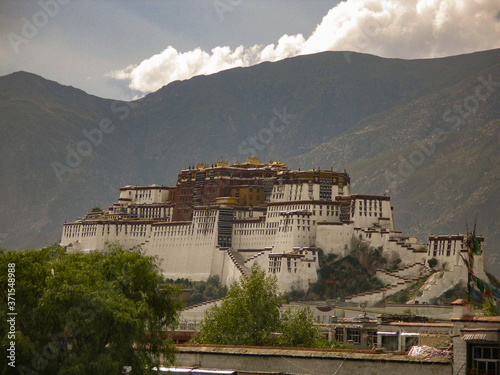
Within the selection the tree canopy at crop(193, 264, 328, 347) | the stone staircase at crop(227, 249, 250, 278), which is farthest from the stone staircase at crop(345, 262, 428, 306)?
the tree canopy at crop(193, 264, 328, 347)

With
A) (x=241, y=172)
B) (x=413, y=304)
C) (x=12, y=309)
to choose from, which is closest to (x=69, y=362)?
(x=12, y=309)

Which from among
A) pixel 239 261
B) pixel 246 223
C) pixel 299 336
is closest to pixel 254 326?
pixel 299 336

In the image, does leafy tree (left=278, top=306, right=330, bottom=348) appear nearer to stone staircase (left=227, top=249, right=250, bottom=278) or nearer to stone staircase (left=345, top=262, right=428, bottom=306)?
stone staircase (left=345, top=262, right=428, bottom=306)

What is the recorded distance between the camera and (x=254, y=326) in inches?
2306

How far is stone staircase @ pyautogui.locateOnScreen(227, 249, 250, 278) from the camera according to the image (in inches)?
5261

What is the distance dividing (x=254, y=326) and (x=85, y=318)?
19.5m

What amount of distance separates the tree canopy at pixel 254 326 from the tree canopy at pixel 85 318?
1218 cm

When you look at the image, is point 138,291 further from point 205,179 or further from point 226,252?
point 205,179

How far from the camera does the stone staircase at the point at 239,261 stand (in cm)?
13362

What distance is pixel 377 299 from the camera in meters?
122

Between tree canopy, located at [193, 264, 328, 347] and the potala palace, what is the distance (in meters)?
60.6

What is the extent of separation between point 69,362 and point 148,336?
502 cm

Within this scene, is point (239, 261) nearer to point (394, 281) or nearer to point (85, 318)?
point (394, 281)

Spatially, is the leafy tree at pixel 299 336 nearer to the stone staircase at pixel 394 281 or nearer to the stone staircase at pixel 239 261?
the stone staircase at pixel 394 281
